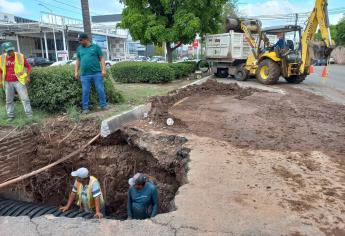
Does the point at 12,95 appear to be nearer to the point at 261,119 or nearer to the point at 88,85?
the point at 88,85

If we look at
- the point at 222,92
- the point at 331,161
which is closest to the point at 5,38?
the point at 222,92

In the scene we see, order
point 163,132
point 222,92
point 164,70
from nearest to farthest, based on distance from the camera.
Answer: point 163,132, point 222,92, point 164,70

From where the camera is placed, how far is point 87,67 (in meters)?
6.98

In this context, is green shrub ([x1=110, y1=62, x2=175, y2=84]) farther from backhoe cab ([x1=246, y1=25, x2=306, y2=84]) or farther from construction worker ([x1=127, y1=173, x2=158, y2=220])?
construction worker ([x1=127, y1=173, x2=158, y2=220])

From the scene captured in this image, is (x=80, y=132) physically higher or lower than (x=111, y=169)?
higher

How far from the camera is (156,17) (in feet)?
54.2

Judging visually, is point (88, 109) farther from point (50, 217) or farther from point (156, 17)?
point (156, 17)

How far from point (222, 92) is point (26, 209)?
8.40m

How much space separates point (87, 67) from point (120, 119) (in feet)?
4.48

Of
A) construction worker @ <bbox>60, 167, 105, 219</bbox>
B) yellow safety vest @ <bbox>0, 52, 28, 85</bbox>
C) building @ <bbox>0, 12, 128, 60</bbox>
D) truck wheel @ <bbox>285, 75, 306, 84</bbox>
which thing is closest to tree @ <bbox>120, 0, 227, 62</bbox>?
truck wheel @ <bbox>285, 75, 306, 84</bbox>

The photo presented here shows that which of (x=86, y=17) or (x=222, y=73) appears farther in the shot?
(x=222, y=73)

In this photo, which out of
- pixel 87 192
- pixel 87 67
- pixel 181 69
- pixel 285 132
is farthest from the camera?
pixel 181 69

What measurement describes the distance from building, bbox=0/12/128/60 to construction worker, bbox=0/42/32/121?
85.6ft

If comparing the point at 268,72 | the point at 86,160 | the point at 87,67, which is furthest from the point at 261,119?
the point at 268,72
